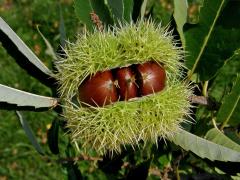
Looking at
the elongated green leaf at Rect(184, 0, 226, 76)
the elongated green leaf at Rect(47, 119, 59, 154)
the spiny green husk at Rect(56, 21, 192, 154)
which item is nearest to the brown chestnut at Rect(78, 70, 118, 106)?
the spiny green husk at Rect(56, 21, 192, 154)

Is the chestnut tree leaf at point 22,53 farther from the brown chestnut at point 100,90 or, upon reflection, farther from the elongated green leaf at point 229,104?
the elongated green leaf at point 229,104

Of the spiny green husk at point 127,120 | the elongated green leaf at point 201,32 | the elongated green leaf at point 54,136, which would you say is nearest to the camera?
the spiny green husk at point 127,120

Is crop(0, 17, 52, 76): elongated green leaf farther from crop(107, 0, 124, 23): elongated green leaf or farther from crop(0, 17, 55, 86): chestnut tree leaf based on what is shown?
crop(107, 0, 124, 23): elongated green leaf

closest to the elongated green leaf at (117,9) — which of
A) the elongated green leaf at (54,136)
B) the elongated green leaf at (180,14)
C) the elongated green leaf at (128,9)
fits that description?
the elongated green leaf at (128,9)

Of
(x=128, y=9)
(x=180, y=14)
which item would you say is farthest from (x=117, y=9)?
→ (x=180, y=14)

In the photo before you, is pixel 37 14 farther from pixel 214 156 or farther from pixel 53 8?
pixel 214 156

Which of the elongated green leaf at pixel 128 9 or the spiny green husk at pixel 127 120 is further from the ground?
the elongated green leaf at pixel 128 9
